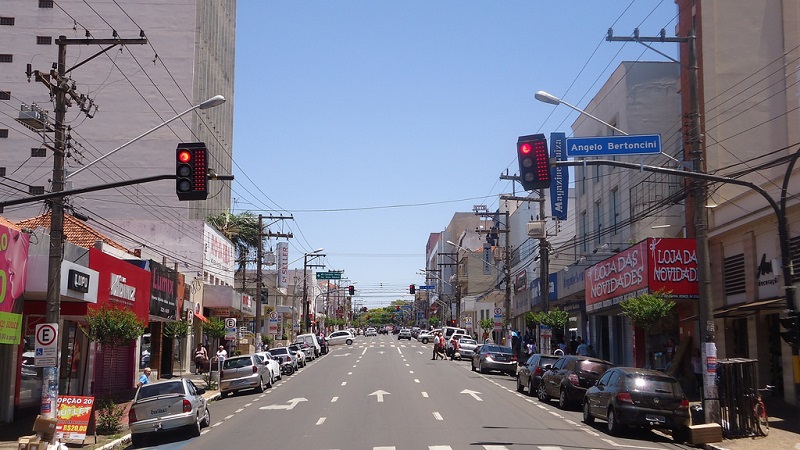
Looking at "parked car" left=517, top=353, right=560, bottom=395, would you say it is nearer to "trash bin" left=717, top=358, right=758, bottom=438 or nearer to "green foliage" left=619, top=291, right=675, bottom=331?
"green foliage" left=619, top=291, right=675, bottom=331

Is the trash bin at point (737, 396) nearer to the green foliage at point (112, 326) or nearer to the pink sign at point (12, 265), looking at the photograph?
the green foliage at point (112, 326)

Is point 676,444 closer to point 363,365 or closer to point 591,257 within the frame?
point 591,257

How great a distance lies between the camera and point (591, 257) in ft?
152

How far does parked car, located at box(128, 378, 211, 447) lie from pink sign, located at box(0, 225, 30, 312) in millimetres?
4034

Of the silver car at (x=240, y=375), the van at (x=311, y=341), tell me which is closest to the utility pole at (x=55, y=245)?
the silver car at (x=240, y=375)

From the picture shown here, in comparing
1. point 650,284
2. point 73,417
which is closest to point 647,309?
point 650,284

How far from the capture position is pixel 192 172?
53.2ft

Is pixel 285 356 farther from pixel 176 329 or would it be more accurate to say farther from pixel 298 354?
pixel 176 329

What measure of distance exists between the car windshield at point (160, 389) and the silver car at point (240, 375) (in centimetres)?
1239

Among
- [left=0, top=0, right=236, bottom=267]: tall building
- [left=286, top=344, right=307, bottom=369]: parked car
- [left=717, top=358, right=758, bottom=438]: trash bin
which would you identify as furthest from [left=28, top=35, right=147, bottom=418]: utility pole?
[left=0, top=0, right=236, bottom=267]: tall building

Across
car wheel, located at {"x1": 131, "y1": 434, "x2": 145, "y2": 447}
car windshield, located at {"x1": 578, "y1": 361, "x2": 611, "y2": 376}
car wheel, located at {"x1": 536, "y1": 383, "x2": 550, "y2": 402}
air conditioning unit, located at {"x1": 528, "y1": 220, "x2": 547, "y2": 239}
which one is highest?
air conditioning unit, located at {"x1": 528, "y1": 220, "x2": 547, "y2": 239}

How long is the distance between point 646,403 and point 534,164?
21.3ft

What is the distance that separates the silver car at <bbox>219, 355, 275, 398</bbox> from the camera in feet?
112

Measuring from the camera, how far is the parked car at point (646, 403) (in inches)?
757
